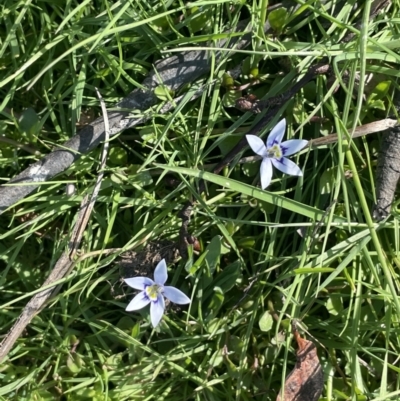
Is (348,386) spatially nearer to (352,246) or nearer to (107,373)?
(352,246)

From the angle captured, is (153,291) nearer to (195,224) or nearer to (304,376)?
(195,224)

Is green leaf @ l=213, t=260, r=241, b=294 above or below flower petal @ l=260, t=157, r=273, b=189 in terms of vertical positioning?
below

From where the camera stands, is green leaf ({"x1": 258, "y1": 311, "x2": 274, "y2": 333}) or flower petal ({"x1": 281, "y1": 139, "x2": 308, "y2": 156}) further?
green leaf ({"x1": 258, "y1": 311, "x2": 274, "y2": 333})

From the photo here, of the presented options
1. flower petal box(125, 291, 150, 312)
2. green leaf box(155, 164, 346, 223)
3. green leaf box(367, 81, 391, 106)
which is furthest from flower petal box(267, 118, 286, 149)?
flower petal box(125, 291, 150, 312)

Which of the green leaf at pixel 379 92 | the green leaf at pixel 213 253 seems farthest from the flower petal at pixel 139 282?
the green leaf at pixel 379 92

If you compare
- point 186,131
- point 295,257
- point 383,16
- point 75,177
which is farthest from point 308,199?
point 75,177

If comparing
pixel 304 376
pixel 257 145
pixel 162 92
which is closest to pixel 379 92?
pixel 257 145

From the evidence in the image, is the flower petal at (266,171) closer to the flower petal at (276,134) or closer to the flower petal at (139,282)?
the flower petal at (276,134)

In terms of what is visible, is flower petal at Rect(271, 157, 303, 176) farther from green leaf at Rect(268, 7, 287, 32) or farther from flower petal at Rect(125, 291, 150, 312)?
flower petal at Rect(125, 291, 150, 312)
